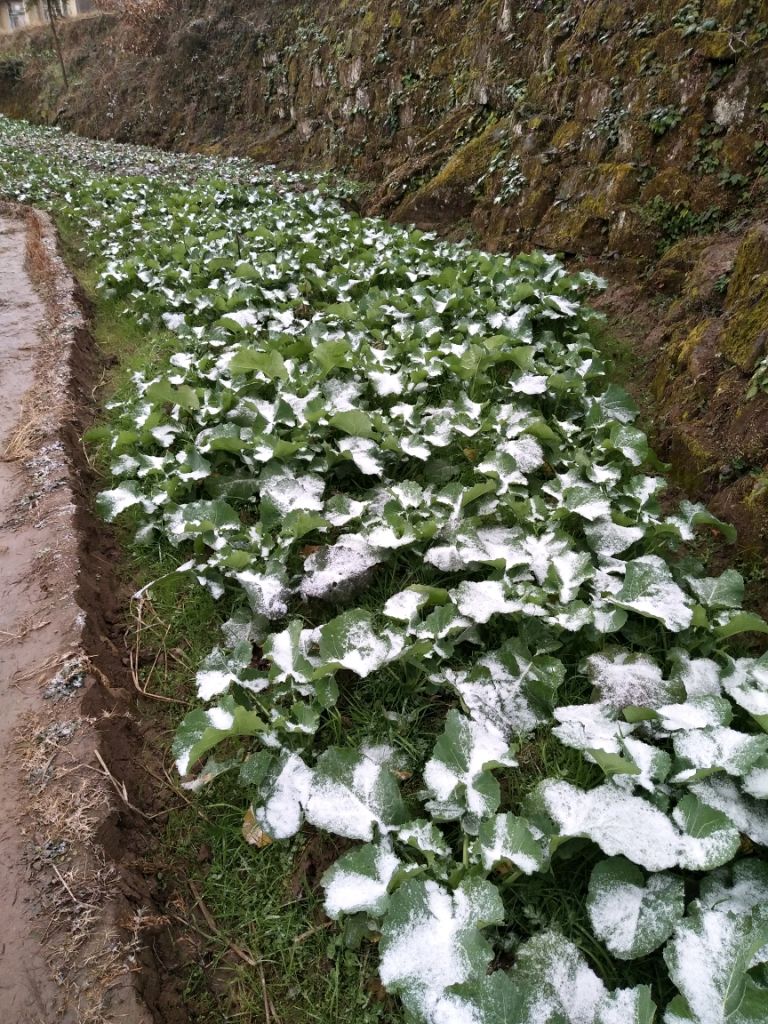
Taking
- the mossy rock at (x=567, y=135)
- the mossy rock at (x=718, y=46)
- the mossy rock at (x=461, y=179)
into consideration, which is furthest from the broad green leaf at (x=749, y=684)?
the mossy rock at (x=461, y=179)

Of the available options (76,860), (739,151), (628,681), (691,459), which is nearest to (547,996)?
(628,681)

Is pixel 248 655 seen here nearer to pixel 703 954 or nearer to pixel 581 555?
pixel 581 555

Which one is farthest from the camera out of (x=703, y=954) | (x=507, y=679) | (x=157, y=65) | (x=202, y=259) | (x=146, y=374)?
(x=157, y=65)

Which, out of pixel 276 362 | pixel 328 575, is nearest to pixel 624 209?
pixel 276 362

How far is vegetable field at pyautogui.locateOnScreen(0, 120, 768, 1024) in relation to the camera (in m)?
1.25

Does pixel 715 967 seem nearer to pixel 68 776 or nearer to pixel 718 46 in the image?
pixel 68 776

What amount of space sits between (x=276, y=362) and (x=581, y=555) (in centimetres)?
173

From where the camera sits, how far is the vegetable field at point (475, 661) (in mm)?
1252

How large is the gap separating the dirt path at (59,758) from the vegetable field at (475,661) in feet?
0.79

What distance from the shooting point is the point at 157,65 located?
15.9 metres

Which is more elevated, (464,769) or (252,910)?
(464,769)

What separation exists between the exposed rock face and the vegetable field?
464 millimetres

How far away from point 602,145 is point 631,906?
4967 mm

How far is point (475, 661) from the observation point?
1.86 metres
